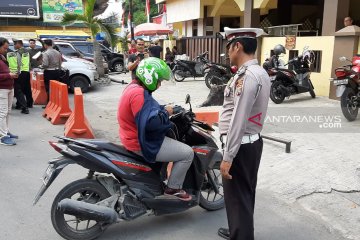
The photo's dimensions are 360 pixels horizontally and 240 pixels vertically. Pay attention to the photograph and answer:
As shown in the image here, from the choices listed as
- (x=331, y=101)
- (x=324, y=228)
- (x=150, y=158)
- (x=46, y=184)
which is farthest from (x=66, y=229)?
(x=331, y=101)

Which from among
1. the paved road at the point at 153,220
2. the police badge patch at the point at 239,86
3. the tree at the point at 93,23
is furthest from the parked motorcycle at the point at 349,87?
the tree at the point at 93,23

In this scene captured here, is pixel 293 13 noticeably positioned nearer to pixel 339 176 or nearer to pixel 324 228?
pixel 339 176

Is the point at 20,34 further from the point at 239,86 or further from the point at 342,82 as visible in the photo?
the point at 239,86

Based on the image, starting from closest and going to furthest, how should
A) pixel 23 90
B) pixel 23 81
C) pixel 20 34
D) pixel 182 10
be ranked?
pixel 23 81, pixel 23 90, pixel 182 10, pixel 20 34

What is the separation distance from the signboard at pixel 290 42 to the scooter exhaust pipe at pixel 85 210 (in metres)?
9.85

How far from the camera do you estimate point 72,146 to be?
3207mm

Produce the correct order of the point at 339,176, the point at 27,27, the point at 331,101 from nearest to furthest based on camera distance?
the point at 339,176 → the point at 331,101 → the point at 27,27

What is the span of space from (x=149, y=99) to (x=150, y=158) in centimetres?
52

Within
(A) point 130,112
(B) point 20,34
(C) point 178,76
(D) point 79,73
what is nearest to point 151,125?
(A) point 130,112

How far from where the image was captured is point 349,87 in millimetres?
7379

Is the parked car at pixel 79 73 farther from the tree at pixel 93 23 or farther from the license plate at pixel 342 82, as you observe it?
the license plate at pixel 342 82

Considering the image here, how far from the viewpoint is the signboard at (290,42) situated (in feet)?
38.2

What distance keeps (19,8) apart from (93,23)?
17.6 m

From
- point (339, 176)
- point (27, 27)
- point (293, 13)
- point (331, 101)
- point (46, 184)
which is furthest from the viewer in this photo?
point (27, 27)
